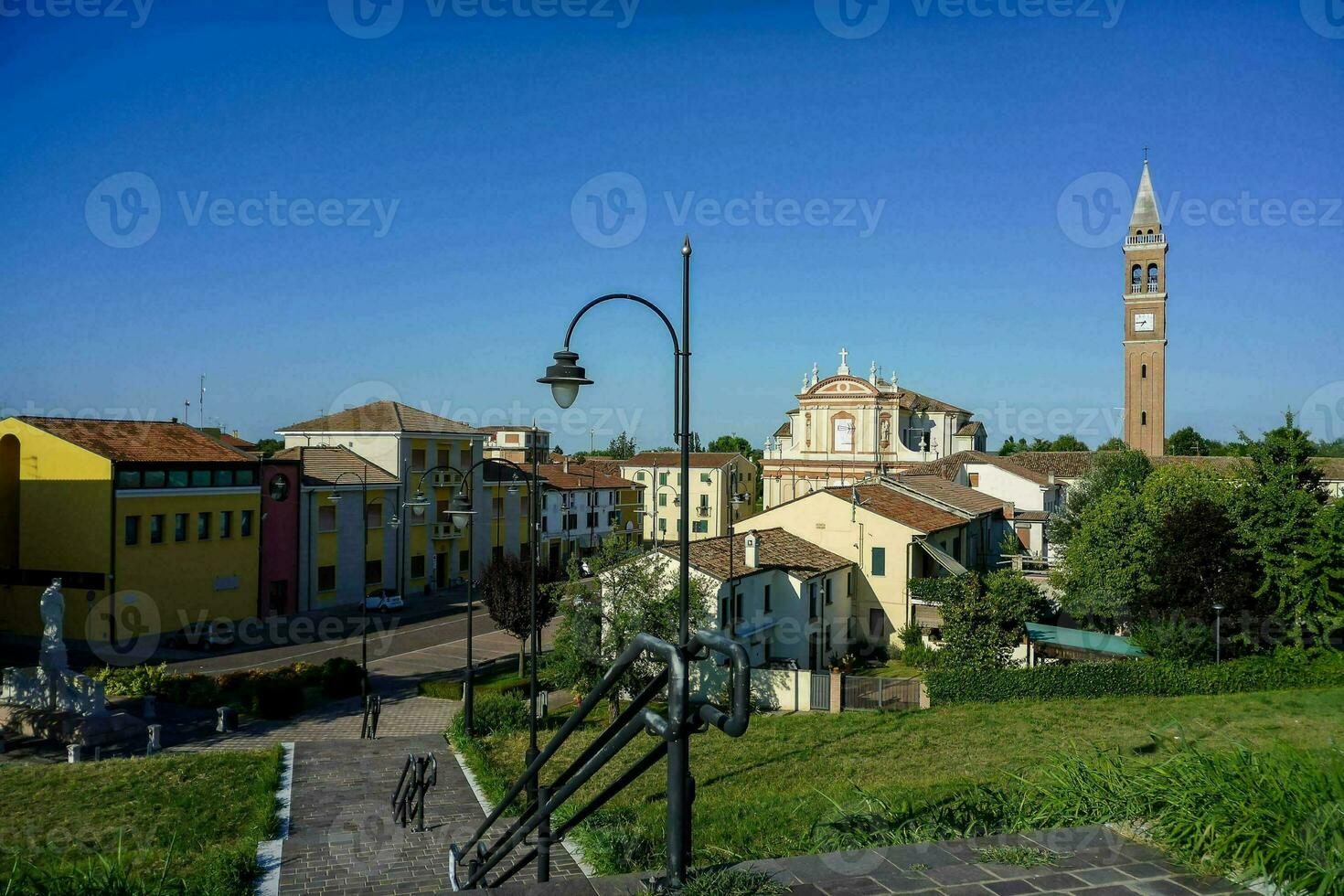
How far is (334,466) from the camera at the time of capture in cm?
3922

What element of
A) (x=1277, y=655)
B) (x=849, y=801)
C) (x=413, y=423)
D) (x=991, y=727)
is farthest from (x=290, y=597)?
(x=1277, y=655)

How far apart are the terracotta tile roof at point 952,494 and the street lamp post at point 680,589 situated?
112ft

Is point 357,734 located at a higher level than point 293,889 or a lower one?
lower

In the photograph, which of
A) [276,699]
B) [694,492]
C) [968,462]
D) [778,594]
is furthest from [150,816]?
[694,492]

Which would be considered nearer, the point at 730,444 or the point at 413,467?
the point at 413,467

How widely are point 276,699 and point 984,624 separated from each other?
1926 cm

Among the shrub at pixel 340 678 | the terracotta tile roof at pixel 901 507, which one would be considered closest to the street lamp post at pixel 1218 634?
the terracotta tile roof at pixel 901 507

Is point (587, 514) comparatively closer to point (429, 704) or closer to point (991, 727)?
point (429, 704)

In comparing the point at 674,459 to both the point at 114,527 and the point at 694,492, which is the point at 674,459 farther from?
the point at 114,527

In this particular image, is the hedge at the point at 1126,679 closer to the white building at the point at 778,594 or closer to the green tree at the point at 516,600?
the white building at the point at 778,594

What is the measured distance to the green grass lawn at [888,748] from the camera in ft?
34.9

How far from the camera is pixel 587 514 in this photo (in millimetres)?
56562

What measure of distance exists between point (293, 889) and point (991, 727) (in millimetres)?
15523

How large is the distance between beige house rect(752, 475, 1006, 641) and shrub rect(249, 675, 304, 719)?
741 inches
